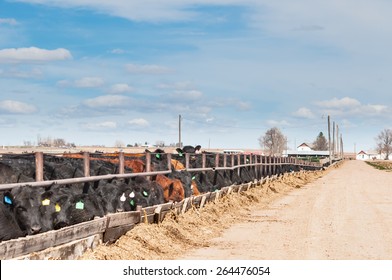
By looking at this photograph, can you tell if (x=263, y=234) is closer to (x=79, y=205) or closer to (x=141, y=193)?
(x=141, y=193)

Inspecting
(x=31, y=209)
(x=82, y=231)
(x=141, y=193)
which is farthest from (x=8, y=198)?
(x=141, y=193)

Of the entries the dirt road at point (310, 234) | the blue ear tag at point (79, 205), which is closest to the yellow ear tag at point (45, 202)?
the blue ear tag at point (79, 205)

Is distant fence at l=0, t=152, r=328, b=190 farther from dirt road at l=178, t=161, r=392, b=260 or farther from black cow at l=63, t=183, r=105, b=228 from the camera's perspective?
dirt road at l=178, t=161, r=392, b=260

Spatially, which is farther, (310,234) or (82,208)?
(310,234)

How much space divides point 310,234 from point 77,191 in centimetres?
500

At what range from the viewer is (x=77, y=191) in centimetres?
1306

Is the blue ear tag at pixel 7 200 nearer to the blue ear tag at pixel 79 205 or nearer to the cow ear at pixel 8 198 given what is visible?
the cow ear at pixel 8 198

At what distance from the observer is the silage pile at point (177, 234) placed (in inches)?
433

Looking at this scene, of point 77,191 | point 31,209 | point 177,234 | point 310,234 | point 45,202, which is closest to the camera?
point 31,209

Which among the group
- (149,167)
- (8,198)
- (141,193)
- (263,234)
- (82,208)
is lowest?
(263,234)

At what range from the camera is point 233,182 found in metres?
25.6
